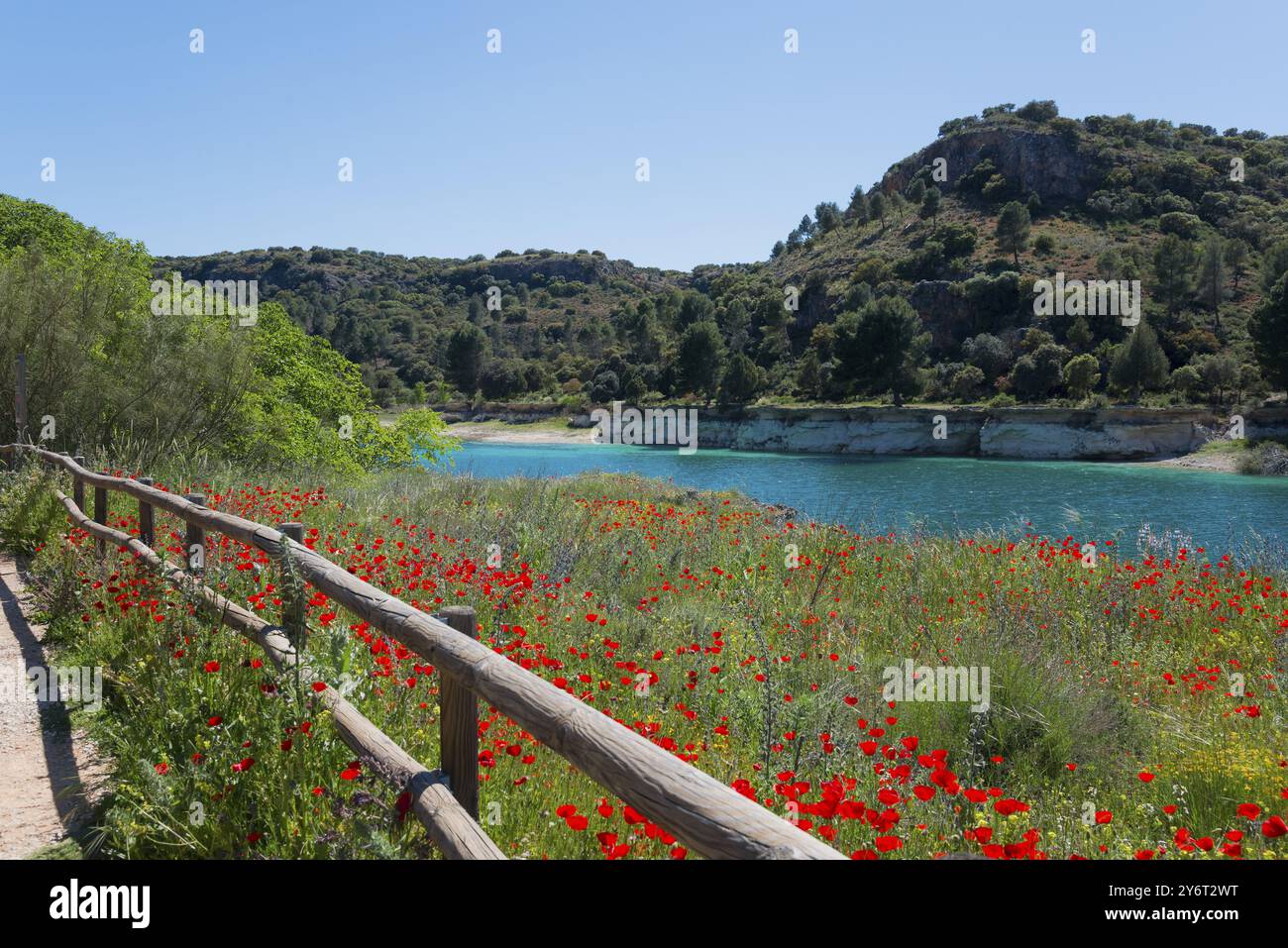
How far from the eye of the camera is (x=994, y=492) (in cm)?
3195

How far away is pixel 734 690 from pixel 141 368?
504 inches

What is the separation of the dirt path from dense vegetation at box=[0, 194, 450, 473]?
7.67m

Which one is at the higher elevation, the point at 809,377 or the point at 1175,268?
the point at 1175,268

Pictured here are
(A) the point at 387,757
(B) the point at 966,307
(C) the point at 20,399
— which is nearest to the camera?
(A) the point at 387,757

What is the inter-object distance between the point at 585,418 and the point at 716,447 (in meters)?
15.4

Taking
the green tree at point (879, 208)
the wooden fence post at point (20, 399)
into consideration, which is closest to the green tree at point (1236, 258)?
the green tree at point (879, 208)

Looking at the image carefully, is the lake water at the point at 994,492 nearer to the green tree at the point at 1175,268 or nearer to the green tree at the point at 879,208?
the green tree at the point at 1175,268

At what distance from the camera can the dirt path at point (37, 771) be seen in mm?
3684

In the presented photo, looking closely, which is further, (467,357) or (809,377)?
(467,357)

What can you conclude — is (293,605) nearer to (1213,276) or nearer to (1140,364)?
(1140,364)

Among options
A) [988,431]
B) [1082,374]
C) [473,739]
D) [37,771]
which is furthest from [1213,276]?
[37,771]

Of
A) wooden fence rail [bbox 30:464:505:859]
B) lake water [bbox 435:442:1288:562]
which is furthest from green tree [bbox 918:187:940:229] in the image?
wooden fence rail [bbox 30:464:505:859]
